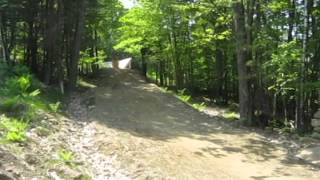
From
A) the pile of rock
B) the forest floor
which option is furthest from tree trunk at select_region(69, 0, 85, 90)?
the pile of rock

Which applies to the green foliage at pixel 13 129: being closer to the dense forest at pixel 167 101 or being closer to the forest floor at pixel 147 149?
the dense forest at pixel 167 101

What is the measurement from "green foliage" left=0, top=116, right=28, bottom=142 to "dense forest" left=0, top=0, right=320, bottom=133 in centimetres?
789

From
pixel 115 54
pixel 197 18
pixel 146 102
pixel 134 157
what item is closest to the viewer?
pixel 134 157

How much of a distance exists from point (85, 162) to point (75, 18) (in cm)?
1250

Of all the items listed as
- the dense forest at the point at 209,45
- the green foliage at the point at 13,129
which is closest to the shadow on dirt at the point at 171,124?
the dense forest at the point at 209,45

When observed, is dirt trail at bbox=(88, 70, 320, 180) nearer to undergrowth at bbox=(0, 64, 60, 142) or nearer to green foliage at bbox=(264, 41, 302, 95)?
undergrowth at bbox=(0, 64, 60, 142)

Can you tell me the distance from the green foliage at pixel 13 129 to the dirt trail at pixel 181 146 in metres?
1.80

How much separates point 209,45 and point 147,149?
15000 mm

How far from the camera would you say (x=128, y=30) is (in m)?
28.5

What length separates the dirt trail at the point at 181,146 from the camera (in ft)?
32.9

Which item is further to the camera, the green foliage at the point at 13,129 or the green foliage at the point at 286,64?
the green foliage at the point at 286,64

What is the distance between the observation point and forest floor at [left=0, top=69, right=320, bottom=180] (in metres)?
8.57

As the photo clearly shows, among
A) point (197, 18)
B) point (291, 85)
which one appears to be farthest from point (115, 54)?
point (291, 85)

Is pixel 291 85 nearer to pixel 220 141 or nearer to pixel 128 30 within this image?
pixel 220 141
